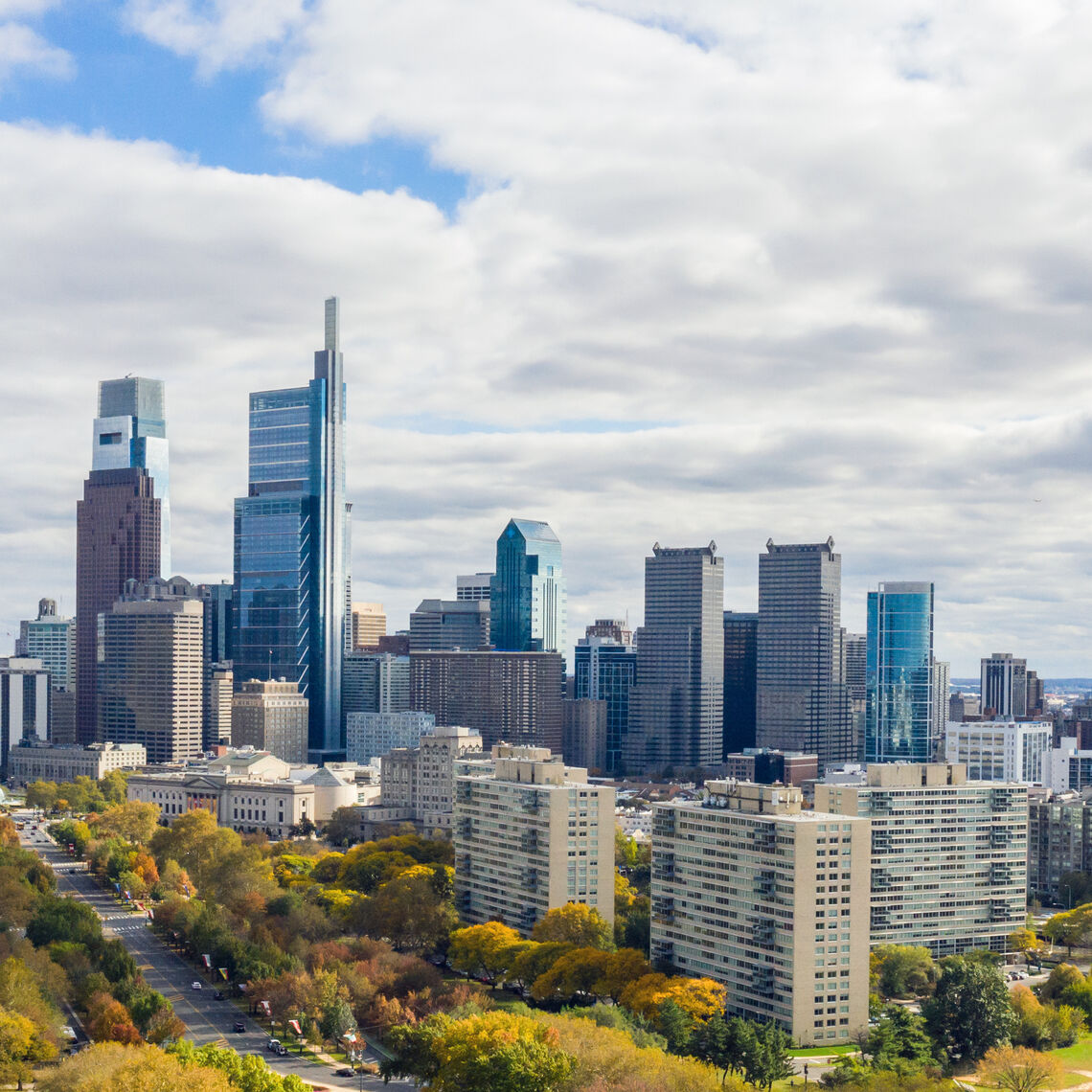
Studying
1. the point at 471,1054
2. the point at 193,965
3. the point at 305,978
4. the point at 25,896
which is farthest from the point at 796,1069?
the point at 25,896

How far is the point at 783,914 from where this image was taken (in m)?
116

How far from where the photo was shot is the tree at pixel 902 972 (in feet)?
428

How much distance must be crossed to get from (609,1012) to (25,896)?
64563mm

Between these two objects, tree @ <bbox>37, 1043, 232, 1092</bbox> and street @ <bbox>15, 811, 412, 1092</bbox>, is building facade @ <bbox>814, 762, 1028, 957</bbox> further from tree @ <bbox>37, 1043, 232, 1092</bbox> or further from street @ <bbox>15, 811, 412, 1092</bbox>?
tree @ <bbox>37, 1043, 232, 1092</bbox>

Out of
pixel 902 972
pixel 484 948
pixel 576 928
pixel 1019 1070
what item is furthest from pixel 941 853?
pixel 1019 1070

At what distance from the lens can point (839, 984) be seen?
379ft

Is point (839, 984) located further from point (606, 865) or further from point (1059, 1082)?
point (606, 865)

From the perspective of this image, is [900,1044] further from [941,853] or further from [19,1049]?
[19,1049]

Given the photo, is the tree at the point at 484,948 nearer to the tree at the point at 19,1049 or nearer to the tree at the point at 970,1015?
the tree at the point at 970,1015

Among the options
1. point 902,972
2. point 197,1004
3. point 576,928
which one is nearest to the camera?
point 197,1004

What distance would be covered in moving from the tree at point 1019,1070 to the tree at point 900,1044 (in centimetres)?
407

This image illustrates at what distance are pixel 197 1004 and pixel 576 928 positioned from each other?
32199 mm

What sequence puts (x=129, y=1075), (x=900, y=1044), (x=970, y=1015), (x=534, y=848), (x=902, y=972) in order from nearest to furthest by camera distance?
(x=129, y=1075)
(x=900, y=1044)
(x=970, y=1015)
(x=902, y=972)
(x=534, y=848)

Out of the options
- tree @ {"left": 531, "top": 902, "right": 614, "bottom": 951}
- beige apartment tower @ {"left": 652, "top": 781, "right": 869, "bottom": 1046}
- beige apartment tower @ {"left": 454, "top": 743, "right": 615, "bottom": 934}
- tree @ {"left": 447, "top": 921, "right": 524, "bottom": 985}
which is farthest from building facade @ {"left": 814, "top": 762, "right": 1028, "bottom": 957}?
tree @ {"left": 447, "top": 921, "right": 524, "bottom": 985}
